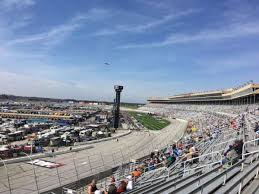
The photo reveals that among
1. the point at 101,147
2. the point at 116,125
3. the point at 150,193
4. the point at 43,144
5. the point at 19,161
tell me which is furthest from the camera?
the point at 116,125

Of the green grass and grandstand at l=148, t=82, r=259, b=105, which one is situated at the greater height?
grandstand at l=148, t=82, r=259, b=105

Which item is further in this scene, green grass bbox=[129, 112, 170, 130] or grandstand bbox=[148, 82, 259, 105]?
green grass bbox=[129, 112, 170, 130]

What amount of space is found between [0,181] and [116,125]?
4465cm

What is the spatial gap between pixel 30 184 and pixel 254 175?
12.7 metres

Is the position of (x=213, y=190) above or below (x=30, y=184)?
above

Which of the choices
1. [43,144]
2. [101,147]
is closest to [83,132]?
[43,144]

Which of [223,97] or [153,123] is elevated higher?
[223,97]

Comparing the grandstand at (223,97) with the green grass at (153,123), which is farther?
the green grass at (153,123)

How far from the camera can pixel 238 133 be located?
62.0 feet

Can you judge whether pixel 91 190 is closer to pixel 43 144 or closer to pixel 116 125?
pixel 43 144

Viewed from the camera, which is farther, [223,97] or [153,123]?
[223,97]

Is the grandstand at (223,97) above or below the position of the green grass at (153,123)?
above

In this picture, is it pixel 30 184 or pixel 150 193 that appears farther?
pixel 30 184

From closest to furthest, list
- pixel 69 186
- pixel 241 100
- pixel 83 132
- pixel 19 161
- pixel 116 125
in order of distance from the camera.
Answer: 1. pixel 69 186
2. pixel 19 161
3. pixel 83 132
4. pixel 116 125
5. pixel 241 100
